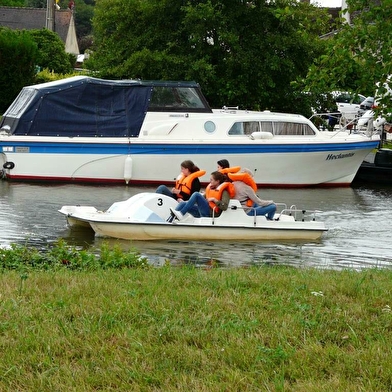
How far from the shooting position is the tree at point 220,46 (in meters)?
29.8

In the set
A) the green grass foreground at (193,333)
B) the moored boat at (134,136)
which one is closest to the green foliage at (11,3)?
the moored boat at (134,136)

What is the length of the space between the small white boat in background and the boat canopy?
7.91 meters

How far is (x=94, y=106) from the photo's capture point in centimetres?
2511

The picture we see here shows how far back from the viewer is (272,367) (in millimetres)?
5961

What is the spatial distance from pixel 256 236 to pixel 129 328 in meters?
10.2

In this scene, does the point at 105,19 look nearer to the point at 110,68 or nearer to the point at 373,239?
the point at 110,68

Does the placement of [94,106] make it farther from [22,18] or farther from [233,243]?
[22,18]

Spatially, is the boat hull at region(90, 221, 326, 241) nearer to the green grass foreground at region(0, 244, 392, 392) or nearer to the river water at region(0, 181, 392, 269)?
the river water at region(0, 181, 392, 269)

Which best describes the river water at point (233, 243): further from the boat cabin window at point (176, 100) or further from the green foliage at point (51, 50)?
the green foliage at point (51, 50)

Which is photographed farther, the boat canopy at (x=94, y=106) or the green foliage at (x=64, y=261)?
the boat canopy at (x=94, y=106)

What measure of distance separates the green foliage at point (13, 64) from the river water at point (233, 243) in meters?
11.8

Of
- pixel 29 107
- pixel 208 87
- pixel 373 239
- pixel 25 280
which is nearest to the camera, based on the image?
pixel 25 280

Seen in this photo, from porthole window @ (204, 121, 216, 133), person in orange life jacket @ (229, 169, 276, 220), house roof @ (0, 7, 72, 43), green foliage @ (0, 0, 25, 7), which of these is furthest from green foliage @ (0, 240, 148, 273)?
green foliage @ (0, 0, 25, 7)

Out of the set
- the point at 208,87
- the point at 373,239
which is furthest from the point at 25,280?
the point at 208,87
